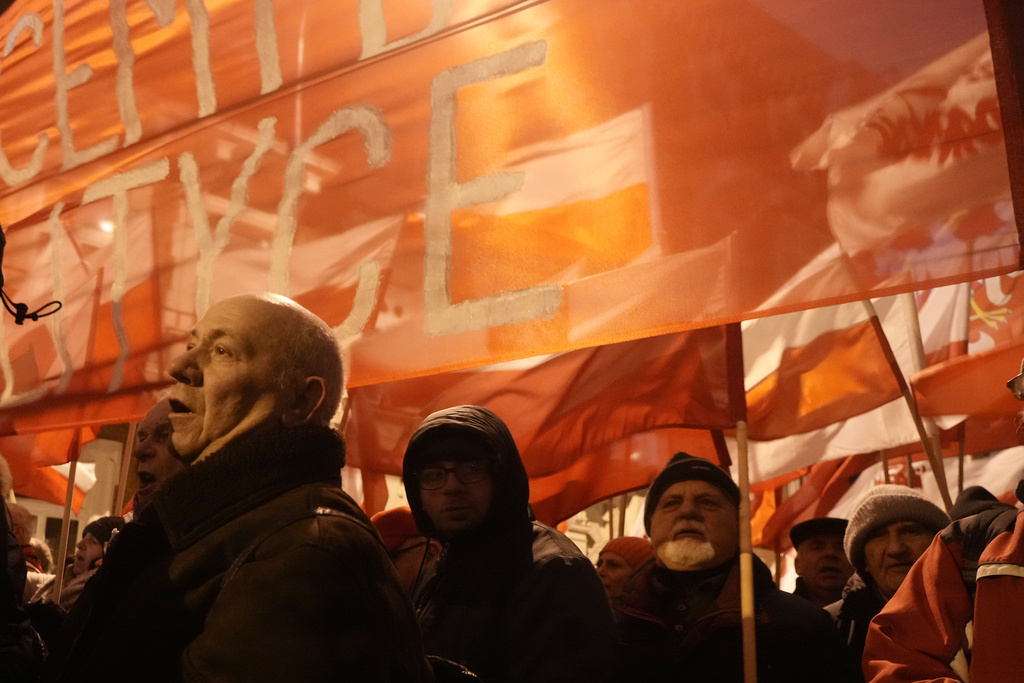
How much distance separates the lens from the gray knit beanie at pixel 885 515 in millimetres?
3789

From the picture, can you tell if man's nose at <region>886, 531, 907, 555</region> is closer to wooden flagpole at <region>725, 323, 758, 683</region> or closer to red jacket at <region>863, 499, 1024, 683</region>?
wooden flagpole at <region>725, 323, 758, 683</region>

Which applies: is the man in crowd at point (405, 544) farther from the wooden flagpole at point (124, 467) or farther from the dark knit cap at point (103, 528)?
the wooden flagpole at point (124, 467)

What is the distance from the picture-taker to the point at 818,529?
4.93 meters

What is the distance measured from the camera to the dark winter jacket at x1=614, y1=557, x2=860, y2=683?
326 centimetres

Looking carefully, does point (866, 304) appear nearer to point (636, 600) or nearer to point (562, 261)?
point (636, 600)

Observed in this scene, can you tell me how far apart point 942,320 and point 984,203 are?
200 inches

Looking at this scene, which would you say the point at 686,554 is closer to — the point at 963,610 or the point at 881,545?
the point at 881,545

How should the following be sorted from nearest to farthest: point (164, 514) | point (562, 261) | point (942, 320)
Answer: point (164, 514) < point (562, 261) < point (942, 320)

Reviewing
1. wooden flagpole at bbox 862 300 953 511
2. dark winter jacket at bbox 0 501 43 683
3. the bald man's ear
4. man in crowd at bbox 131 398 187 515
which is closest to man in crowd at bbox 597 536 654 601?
wooden flagpole at bbox 862 300 953 511

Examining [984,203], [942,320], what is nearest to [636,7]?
[984,203]

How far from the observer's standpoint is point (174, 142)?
4.13 meters

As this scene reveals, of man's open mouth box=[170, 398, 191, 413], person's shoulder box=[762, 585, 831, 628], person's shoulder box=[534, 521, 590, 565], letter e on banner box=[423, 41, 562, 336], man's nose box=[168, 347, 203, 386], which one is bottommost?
person's shoulder box=[762, 585, 831, 628]

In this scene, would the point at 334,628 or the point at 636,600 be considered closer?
the point at 334,628

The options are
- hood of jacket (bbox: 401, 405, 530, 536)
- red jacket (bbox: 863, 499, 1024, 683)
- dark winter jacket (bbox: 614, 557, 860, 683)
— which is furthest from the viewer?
dark winter jacket (bbox: 614, 557, 860, 683)
